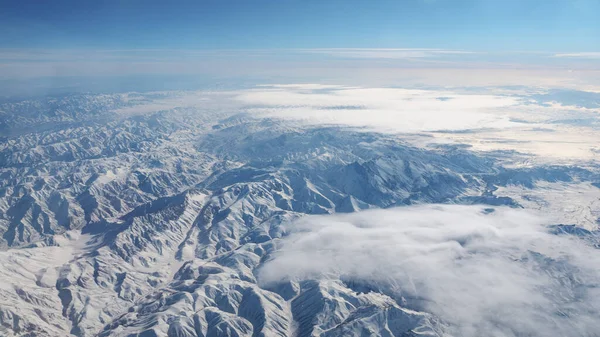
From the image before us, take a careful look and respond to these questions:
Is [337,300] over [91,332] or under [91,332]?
over

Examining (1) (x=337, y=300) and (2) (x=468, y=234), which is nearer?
(1) (x=337, y=300)

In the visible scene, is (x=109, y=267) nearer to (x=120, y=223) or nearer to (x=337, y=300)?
(x=120, y=223)

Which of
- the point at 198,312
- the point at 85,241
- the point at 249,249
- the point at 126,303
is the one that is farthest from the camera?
the point at 85,241

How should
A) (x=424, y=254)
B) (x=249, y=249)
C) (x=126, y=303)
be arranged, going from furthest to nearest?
(x=249, y=249), (x=424, y=254), (x=126, y=303)

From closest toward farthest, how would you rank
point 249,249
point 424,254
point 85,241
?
point 424,254 < point 249,249 < point 85,241

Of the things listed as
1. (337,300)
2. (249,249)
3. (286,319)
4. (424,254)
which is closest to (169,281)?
(249,249)

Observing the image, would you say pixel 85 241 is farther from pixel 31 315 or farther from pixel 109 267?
pixel 31 315

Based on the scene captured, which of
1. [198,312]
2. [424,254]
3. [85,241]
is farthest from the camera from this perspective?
[85,241]

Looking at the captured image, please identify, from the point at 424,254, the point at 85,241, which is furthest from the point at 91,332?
the point at 424,254

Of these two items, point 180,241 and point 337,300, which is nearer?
point 337,300
